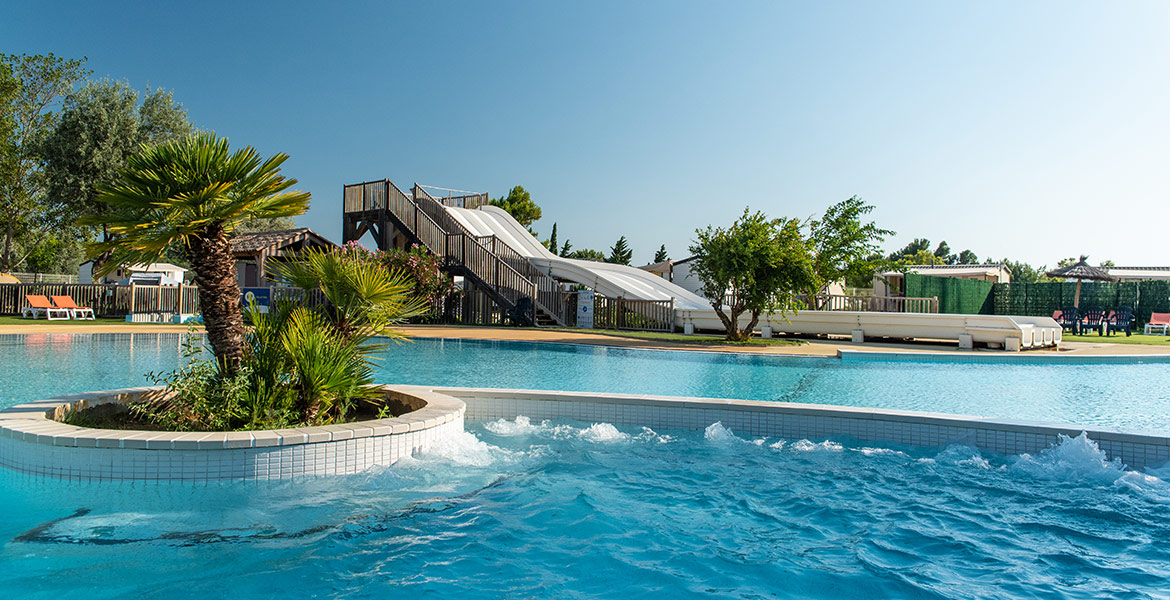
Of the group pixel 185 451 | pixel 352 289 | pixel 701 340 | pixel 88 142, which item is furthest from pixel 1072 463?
pixel 88 142

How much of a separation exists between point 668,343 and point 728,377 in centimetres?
513

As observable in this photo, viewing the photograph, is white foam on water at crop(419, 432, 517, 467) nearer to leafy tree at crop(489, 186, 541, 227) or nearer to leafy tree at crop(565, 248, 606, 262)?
leafy tree at crop(489, 186, 541, 227)

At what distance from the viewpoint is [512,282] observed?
2231 centimetres

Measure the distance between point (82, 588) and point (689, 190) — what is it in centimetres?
2475

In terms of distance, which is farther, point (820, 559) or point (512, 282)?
point (512, 282)

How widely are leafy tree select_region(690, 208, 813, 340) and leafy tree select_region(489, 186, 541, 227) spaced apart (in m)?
34.5

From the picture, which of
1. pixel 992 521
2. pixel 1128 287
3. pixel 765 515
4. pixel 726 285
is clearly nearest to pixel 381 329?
pixel 765 515

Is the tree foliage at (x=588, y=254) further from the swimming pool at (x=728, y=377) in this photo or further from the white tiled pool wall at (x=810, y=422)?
the white tiled pool wall at (x=810, y=422)

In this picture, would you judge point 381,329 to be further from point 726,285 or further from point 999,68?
point 999,68

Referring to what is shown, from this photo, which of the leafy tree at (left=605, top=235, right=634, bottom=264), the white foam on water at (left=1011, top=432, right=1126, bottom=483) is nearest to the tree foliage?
the leafy tree at (left=605, top=235, right=634, bottom=264)

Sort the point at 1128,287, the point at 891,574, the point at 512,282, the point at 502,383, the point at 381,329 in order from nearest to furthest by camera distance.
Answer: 1. the point at 891,574
2. the point at 381,329
3. the point at 502,383
4. the point at 512,282
5. the point at 1128,287

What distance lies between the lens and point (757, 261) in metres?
15.2

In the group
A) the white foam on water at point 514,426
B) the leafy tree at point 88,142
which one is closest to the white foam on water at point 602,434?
the white foam on water at point 514,426

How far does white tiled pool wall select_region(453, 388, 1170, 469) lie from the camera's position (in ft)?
17.2
